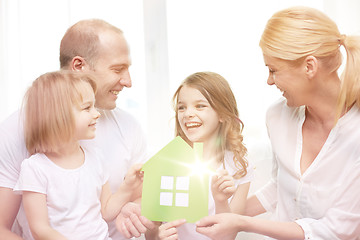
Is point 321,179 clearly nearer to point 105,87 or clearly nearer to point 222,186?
point 222,186

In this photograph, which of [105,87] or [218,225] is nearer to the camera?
[218,225]

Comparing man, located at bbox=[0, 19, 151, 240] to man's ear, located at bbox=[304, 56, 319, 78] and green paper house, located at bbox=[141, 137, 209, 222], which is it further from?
man's ear, located at bbox=[304, 56, 319, 78]

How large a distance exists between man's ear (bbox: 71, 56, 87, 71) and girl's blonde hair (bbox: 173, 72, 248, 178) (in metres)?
0.38

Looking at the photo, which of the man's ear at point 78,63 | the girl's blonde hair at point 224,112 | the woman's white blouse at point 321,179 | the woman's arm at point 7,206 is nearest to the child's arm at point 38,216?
the woman's arm at point 7,206

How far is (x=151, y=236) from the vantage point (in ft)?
5.23

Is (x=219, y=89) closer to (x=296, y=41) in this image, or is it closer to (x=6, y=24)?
(x=296, y=41)

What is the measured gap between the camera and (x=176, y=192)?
1.35 meters

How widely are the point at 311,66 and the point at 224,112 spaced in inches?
15.0

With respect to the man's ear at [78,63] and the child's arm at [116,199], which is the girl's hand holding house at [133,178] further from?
the man's ear at [78,63]

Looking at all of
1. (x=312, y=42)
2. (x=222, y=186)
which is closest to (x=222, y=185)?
(x=222, y=186)

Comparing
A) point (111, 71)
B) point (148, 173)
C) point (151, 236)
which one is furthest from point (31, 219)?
point (111, 71)

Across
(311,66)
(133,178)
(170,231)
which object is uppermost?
(311,66)

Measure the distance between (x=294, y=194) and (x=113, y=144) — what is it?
2.29 feet

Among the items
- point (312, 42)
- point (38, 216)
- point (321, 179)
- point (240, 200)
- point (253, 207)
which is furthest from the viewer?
point (253, 207)
